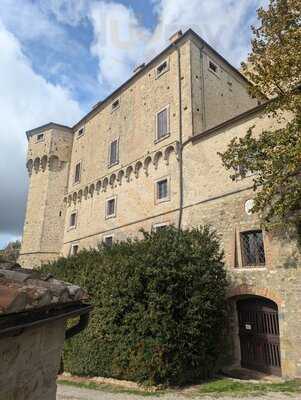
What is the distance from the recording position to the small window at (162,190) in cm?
1747

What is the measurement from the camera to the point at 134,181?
19922mm

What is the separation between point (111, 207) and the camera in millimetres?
21531

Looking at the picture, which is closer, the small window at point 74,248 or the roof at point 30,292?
the roof at point 30,292

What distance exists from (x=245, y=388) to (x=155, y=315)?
3316 mm

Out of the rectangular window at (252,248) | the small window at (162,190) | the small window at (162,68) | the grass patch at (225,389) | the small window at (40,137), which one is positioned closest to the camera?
the grass patch at (225,389)

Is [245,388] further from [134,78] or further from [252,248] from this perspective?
[134,78]

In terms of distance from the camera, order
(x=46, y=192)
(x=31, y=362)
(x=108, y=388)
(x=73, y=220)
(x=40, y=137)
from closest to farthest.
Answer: (x=31, y=362), (x=108, y=388), (x=73, y=220), (x=46, y=192), (x=40, y=137)

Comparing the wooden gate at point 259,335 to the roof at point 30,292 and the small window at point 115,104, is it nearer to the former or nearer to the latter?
the roof at point 30,292

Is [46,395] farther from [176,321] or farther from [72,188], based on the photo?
[72,188]

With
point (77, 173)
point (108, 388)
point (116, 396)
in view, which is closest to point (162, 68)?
point (77, 173)

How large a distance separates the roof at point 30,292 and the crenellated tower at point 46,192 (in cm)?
2205

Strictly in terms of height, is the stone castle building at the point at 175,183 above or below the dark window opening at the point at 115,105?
below

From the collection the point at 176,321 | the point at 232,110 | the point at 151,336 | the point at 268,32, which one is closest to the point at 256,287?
the point at 176,321

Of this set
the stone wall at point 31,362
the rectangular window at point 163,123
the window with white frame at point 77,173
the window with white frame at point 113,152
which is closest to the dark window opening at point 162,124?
the rectangular window at point 163,123
